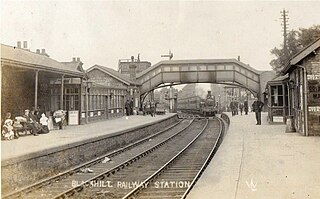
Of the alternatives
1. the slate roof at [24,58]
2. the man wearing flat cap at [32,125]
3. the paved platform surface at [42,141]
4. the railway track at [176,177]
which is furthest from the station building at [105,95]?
the railway track at [176,177]

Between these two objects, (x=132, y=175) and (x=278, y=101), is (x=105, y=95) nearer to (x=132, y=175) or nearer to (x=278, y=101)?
(x=278, y=101)

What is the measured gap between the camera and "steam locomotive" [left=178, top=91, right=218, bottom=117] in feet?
120

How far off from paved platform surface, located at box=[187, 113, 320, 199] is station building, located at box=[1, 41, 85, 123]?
4.62 meters

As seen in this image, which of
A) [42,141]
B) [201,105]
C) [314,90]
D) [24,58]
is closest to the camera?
[42,141]

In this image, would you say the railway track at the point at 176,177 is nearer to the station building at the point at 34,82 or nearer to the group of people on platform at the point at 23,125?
the station building at the point at 34,82

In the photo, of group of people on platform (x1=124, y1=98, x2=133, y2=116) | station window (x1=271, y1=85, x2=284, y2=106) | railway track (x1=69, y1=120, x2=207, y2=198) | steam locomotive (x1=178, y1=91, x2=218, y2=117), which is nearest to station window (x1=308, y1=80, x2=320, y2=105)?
railway track (x1=69, y1=120, x2=207, y2=198)

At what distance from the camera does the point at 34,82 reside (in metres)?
14.6

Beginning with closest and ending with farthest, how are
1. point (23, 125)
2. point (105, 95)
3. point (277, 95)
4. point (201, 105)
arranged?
point (23, 125), point (277, 95), point (105, 95), point (201, 105)

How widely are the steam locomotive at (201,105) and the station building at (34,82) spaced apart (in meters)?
19.1

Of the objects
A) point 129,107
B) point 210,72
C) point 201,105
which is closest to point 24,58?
point 129,107

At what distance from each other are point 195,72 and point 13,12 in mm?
23074

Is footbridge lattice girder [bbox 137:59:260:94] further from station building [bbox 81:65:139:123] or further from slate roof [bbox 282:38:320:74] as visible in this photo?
slate roof [bbox 282:38:320:74]

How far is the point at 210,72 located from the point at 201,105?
10.4 m

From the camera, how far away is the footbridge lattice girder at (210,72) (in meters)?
28.1
